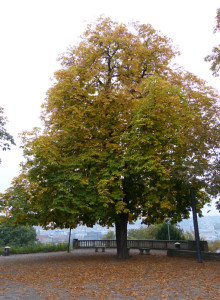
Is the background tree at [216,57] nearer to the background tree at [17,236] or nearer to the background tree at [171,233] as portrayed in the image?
the background tree at [171,233]

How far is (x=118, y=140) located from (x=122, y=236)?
5.64m

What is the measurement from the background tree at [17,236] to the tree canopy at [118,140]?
18613 mm

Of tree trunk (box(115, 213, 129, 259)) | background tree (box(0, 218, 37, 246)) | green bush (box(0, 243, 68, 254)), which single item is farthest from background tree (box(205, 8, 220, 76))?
background tree (box(0, 218, 37, 246))

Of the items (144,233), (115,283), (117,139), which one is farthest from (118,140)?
(144,233)

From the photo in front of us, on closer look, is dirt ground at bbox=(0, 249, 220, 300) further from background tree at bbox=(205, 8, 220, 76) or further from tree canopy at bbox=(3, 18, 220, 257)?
background tree at bbox=(205, 8, 220, 76)

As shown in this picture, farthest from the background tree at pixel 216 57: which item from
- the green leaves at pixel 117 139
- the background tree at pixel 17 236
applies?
the background tree at pixel 17 236

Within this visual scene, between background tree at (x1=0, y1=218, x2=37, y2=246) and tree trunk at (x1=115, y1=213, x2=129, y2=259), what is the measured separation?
1915cm

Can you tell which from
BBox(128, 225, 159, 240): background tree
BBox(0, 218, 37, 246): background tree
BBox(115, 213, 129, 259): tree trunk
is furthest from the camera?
BBox(0, 218, 37, 246): background tree

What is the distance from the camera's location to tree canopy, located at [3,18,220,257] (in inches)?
553

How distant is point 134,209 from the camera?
56.6 ft

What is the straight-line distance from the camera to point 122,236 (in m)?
16.7

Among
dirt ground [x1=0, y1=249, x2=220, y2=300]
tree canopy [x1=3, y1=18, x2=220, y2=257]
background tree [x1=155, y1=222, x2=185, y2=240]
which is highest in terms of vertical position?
tree canopy [x1=3, y1=18, x2=220, y2=257]

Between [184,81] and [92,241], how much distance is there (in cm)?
1746

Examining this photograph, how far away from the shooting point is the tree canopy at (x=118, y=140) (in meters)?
14.1
